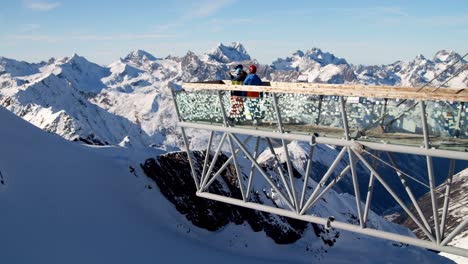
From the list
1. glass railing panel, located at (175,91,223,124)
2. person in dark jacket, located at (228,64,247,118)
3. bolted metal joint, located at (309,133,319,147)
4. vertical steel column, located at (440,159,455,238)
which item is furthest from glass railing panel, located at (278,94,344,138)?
vertical steel column, located at (440,159,455,238)

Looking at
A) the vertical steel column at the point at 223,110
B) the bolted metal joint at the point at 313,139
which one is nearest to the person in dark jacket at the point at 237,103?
the vertical steel column at the point at 223,110

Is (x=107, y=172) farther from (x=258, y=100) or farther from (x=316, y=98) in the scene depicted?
(x=316, y=98)

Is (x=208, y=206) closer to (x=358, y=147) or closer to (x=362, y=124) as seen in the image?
(x=362, y=124)

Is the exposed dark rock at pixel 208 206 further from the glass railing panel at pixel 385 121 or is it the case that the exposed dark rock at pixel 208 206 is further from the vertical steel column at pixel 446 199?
the vertical steel column at pixel 446 199

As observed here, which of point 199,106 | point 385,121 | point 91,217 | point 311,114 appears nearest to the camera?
point 385,121

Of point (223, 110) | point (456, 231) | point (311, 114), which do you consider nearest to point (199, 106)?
point (223, 110)

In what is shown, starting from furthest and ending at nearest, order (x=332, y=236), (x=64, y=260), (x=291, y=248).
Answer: (x=332, y=236) < (x=291, y=248) < (x=64, y=260)

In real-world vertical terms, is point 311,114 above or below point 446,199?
above

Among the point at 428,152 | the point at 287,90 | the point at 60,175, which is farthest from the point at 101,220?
the point at 428,152

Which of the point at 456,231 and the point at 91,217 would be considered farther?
the point at 91,217

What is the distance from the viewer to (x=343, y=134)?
17141 mm

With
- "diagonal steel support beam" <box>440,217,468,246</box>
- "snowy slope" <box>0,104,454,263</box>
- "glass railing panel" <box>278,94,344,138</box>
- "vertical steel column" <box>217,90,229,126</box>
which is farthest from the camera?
"snowy slope" <box>0,104,454,263</box>

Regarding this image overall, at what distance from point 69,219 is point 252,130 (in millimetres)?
11474

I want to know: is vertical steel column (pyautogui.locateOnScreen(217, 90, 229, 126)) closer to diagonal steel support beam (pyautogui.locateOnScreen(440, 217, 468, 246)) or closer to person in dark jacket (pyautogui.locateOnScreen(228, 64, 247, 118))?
person in dark jacket (pyautogui.locateOnScreen(228, 64, 247, 118))
